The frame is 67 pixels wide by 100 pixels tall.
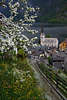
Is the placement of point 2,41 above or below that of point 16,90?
above

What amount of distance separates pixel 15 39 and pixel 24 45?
163mm

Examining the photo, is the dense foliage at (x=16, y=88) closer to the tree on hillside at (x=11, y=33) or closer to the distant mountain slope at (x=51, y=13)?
the tree on hillside at (x=11, y=33)

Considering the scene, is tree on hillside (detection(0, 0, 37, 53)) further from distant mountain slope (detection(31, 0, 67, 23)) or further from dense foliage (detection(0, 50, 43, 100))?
distant mountain slope (detection(31, 0, 67, 23))

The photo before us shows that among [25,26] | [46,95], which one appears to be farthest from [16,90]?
[25,26]

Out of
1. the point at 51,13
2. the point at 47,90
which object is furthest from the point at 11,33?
the point at 51,13

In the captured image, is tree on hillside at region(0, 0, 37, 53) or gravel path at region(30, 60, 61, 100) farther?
gravel path at region(30, 60, 61, 100)

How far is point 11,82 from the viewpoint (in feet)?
14.8

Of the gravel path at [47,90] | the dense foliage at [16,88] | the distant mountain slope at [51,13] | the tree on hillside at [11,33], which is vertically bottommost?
the distant mountain slope at [51,13]

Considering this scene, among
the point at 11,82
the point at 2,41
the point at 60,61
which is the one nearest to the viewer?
the point at 2,41

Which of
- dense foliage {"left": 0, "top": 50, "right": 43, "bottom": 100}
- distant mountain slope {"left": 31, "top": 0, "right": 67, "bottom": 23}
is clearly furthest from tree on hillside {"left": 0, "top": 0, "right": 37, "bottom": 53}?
distant mountain slope {"left": 31, "top": 0, "right": 67, "bottom": 23}

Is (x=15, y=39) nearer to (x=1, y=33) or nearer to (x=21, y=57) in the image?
(x=1, y=33)

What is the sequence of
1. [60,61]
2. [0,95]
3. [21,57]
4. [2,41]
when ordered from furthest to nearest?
[60,61] → [21,57] → [0,95] → [2,41]

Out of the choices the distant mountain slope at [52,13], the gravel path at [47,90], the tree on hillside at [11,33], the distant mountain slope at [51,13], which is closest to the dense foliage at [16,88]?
the gravel path at [47,90]

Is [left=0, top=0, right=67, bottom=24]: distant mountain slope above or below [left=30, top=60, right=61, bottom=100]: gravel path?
below
